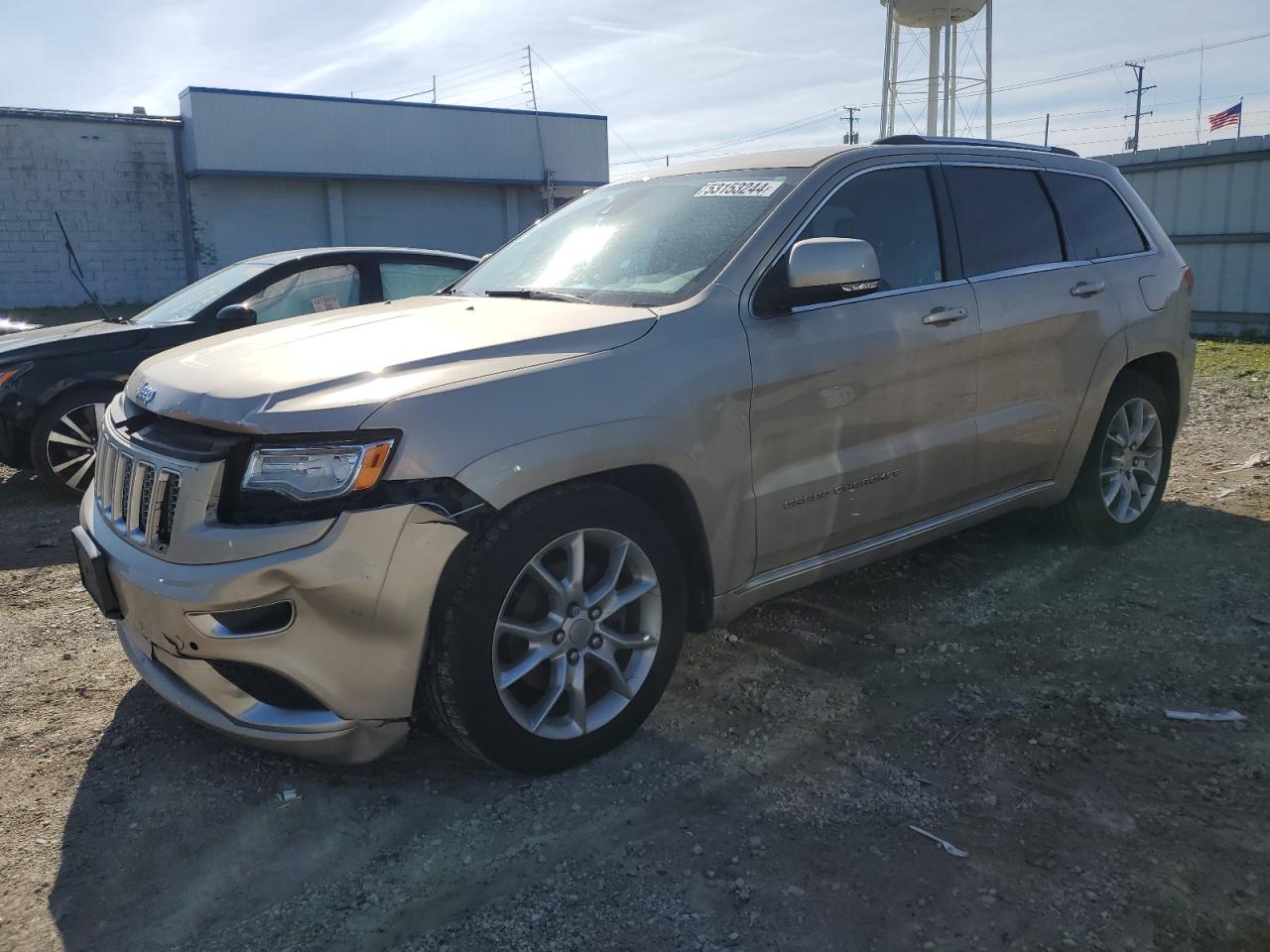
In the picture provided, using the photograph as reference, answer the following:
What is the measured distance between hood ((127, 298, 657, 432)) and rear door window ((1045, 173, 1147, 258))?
246 cm

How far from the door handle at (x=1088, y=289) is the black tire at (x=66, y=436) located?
5.47m

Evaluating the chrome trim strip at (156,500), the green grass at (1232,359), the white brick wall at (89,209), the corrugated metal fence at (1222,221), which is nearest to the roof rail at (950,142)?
the chrome trim strip at (156,500)

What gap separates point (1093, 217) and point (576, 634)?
335 cm

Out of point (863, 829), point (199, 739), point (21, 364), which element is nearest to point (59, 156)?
point (21, 364)

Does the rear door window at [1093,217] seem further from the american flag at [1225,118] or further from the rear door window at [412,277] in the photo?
the american flag at [1225,118]

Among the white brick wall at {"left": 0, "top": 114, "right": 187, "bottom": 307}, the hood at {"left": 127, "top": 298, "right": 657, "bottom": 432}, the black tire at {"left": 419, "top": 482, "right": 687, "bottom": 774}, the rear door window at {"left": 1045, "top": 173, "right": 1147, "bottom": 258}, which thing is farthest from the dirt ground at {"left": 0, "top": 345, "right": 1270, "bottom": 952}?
the white brick wall at {"left": 0, "top": 114, "right": 187, "bottom": 307}

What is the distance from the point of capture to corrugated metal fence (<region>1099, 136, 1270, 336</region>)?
46.9ft

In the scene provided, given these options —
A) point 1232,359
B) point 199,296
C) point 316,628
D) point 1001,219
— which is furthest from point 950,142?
point 1232,359

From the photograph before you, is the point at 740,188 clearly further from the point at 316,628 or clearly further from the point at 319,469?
the point at 316,628

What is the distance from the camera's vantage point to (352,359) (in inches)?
112

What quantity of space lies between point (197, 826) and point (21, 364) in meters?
4.50

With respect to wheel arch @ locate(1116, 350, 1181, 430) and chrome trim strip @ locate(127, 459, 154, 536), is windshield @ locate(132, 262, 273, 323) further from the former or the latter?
wheel arch @ locate(1116, 350, 1181, 430)

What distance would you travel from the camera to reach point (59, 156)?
22109 mm

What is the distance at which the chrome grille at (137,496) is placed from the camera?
2.72m
